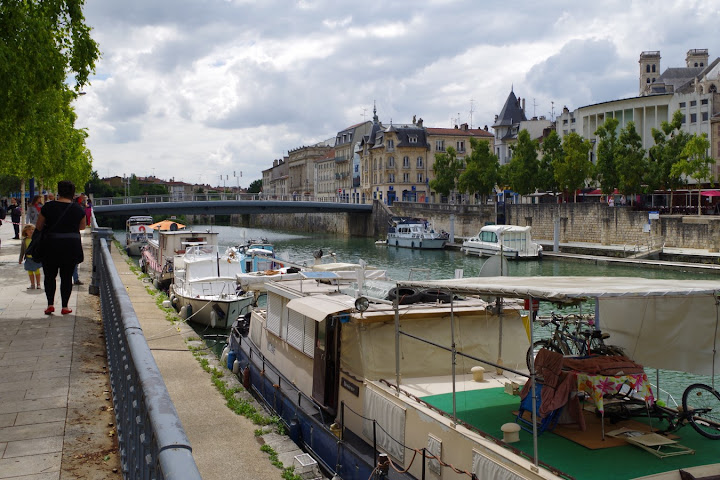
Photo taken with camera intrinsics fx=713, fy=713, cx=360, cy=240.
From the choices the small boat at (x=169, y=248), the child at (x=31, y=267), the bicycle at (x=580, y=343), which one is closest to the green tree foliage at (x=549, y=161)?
the small boat at (x=169, y=248)

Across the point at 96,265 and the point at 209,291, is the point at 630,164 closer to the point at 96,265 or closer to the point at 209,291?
the point at 209,291

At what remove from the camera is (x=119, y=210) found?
215 feet

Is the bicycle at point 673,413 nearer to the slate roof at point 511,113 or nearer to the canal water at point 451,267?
the canal water at point 451,267

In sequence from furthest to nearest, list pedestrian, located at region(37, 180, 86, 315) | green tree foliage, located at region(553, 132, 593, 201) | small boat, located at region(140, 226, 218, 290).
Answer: green tree foliage, located at region(553, 132, 593, 201)
small boat, located at region(140, 226, 218, 290)
pedestrian, located at region(37, 180, 86, 315)

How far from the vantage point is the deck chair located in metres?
7.71

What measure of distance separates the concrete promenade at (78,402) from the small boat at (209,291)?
10.7 m

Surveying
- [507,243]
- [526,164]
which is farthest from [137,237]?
[526,164]

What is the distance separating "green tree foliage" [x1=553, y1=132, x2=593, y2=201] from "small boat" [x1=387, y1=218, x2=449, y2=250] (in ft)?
36.6

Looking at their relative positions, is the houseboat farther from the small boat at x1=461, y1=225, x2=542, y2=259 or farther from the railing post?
the small boat at x1=461, y1=225, x2=542, y2=259

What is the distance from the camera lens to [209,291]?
26250mm

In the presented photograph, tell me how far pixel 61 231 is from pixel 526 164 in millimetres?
58814

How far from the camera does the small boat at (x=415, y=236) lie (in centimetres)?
6134

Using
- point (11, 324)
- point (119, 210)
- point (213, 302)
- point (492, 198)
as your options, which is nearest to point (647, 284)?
point (11, 324)

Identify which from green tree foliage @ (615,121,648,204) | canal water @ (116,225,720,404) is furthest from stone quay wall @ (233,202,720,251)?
canal water @ (116,225,720,404)
